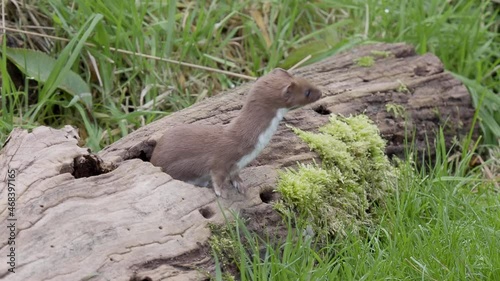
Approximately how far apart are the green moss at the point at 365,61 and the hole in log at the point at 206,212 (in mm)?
2209

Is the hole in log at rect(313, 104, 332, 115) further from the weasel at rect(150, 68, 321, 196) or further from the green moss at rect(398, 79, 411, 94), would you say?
the weasel at rect(150, 68, 321, 196)

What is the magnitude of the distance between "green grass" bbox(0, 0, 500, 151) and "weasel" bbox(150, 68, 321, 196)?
1.28 m

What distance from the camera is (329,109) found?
4871 mm

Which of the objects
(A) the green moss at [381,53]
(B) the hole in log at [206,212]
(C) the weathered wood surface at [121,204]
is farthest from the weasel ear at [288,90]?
(A) the green moss at [381,53]

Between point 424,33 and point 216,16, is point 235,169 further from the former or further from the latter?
point 424,33

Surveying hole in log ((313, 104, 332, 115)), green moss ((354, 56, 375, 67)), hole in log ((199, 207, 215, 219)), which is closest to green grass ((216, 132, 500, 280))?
hole in log ((199, 207, 215, 219))

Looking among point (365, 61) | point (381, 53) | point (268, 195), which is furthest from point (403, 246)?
point (381, 53)

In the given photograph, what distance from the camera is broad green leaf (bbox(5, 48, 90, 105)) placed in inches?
205

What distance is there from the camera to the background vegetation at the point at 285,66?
12.5 feet

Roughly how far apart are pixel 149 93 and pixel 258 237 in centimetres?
220

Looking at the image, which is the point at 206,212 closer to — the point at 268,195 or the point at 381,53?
the point at 268,195

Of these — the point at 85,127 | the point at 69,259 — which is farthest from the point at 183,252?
the point at 85,127

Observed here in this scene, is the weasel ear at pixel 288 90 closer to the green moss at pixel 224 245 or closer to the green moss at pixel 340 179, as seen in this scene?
the green moss at pixel 340 179

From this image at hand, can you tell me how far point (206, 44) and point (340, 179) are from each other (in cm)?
216
